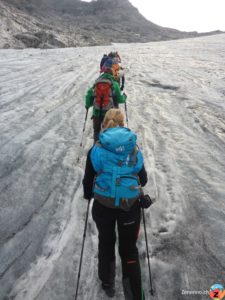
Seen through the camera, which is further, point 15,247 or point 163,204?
point 163,204

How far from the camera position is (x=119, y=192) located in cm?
368

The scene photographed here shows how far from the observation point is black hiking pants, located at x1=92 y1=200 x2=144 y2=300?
3748 millimetres

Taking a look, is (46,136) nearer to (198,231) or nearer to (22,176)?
(22,176)

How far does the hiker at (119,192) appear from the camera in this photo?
145 inches

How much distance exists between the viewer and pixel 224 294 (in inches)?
168

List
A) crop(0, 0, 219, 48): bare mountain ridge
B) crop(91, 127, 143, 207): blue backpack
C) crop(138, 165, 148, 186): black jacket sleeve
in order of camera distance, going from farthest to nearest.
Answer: crop(0, 0, 219, 48): bare mountain ridge
crop(138, 165, 148, 186): black jacket sleeve
crop(91, 127, 143, 207): blue backpack

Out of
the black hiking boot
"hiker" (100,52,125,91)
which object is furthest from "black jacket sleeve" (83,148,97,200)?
"hiker" (100,52,125,91)

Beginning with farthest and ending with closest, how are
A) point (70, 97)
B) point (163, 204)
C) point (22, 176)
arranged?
point (70, 97), point (22, 176), point (163, 204)

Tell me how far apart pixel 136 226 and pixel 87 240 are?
171 centimetres

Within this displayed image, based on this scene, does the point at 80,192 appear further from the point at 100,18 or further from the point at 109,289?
the point at 100,18

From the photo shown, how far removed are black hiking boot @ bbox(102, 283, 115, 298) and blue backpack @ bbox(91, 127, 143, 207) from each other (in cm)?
132

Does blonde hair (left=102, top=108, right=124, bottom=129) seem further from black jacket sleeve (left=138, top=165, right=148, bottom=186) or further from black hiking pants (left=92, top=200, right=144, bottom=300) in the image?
black hiking pants (left=92, top=200, right=144, bottom=300)

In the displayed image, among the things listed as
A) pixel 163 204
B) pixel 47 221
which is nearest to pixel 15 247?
pixel 47 221

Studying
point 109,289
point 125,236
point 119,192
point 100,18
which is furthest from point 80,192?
point 100,18
